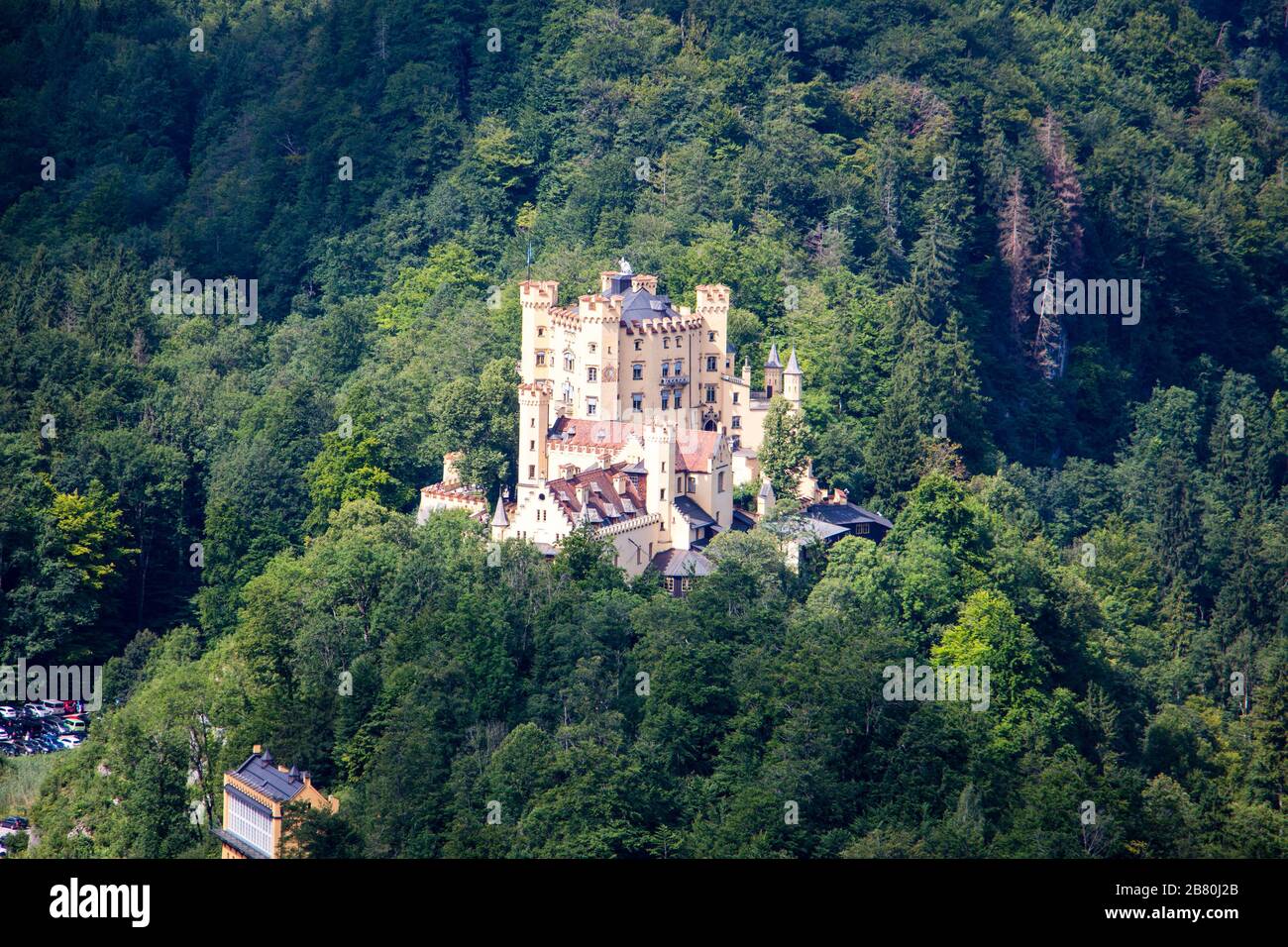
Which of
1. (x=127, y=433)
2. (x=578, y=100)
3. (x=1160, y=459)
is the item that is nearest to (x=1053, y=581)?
(x=1160, y=459)

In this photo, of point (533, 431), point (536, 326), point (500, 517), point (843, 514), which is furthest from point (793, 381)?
point (500, 517)

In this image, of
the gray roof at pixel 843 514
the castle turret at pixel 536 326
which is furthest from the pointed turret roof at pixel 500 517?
the gray roof at pixel 843 514

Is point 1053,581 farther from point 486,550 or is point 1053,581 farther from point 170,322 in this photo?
point 170,322

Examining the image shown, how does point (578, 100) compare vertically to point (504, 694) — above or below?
above

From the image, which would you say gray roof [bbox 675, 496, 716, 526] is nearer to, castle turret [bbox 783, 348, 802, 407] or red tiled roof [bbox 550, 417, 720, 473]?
red tiled roof [bbox 550, 417, 720, 473]

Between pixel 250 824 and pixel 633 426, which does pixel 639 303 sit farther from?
pixel 250 824
